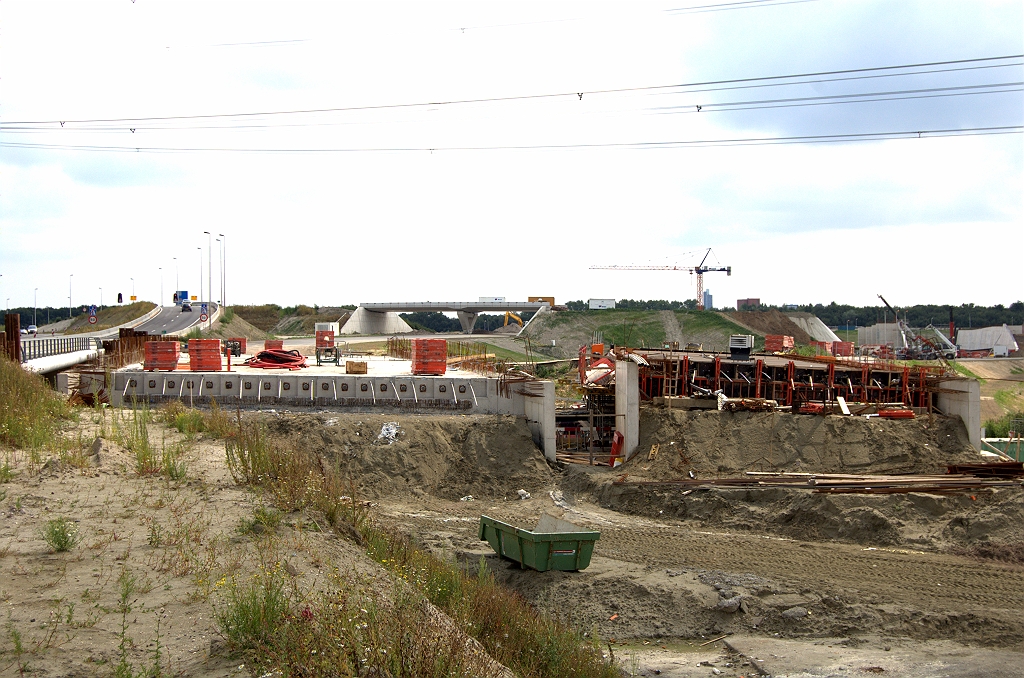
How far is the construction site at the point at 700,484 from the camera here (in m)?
15.2

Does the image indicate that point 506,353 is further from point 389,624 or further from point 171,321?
point 389,624

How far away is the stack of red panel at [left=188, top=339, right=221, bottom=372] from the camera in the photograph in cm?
3195

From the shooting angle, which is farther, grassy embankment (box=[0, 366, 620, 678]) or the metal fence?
the metal fence

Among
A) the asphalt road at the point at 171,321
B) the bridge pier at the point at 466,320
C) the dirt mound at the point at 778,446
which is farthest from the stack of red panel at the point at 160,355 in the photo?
the bridge pier at the point at 466,320

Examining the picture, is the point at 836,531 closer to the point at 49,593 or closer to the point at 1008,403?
the point at 49,593

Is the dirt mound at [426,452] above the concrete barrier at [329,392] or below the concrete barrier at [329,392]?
below

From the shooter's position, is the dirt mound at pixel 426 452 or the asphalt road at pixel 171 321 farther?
the asphalt road at pixel 171 321

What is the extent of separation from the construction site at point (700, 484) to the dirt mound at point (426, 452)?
71 mm

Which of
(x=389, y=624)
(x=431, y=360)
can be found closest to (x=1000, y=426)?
(x=431, y=360)

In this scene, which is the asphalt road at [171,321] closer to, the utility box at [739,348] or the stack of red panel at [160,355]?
the stack of red panel at [160,355]

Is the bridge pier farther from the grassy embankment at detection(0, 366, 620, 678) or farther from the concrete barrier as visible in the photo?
the grassy embankment at detection(0, 366, 620, 678)

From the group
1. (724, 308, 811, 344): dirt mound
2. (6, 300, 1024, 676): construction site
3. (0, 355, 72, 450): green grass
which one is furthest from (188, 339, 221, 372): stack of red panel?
(724, 308, 811, 344): dirt mound

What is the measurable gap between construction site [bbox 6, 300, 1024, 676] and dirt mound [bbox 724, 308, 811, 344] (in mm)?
52716

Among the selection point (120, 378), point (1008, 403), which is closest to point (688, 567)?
point (120, 378)
